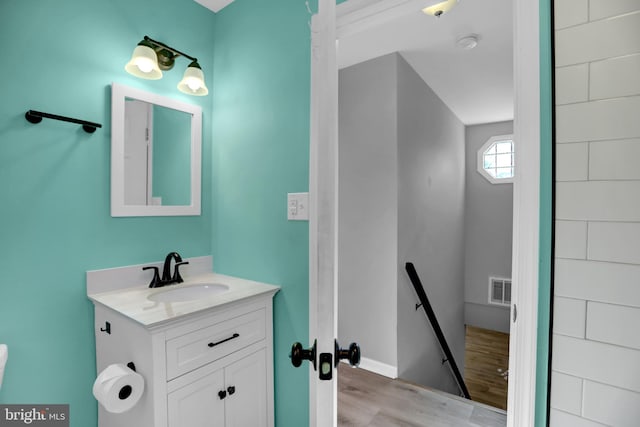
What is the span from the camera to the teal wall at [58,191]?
1255 millimetres

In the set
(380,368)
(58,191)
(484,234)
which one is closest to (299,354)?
(58,191)

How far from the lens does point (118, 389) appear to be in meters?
1.13

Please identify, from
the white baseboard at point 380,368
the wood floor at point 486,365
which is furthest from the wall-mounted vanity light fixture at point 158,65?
the wood floor at point 486,365

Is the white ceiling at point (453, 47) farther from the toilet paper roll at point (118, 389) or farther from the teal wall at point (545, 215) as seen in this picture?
the toilet paper roll at point (118, 389)

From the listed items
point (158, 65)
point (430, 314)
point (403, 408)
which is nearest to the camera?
point (158, 65)

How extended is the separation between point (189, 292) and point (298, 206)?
785 millimetres

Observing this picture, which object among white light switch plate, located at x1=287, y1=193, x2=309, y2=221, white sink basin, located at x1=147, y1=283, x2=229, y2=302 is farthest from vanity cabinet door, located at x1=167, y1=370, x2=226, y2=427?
white light switch plate, located at x1=287, y1=193, x2=309, y2=221

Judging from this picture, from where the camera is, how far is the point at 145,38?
1521mm

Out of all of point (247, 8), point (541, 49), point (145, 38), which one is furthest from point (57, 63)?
point (541, 49)

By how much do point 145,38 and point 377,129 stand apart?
1.73 meters

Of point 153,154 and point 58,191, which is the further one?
point 153,154

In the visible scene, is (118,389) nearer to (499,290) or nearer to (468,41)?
(468,41)

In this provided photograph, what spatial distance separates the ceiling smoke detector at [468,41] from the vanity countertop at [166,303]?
217cm

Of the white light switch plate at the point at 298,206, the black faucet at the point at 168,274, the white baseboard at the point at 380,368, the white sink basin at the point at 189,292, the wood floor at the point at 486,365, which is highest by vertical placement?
the white light switch plate at the point at 298,206
